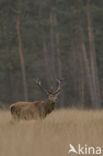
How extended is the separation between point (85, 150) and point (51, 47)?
29626mm

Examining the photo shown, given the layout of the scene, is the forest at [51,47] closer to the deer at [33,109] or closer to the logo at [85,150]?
the deer at [33,109]

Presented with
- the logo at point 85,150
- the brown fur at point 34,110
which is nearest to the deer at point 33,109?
the brown fur at point 34,110

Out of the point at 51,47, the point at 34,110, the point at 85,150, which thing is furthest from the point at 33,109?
the point at 51,47

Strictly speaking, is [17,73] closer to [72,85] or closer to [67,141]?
[72,85]

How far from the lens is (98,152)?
542 cm

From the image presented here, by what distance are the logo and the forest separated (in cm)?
1988

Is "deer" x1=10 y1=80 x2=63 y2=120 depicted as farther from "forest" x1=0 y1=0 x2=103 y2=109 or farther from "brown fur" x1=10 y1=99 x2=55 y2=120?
"forest" x1=0 y1=0 x2=103 y2=109

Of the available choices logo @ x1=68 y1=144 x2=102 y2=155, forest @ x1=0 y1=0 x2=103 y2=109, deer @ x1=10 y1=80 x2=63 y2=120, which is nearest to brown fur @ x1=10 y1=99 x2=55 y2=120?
deer @ x1=10 y1=80 x2=63 y2=120

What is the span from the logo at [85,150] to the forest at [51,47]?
65.2 ft

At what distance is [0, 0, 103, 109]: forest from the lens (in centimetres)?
2703

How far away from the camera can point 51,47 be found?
34812 mm

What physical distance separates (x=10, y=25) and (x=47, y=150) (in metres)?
25.4

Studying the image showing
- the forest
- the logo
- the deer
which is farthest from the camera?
the forest

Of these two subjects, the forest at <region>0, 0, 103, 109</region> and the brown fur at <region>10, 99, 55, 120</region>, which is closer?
the brown fur at <region>10, 99, 55, 120</region>
